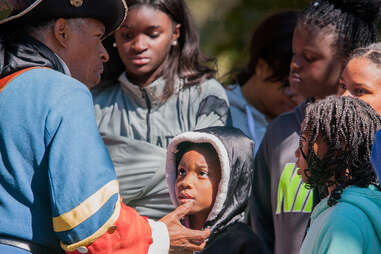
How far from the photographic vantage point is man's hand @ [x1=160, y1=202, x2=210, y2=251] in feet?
10.1

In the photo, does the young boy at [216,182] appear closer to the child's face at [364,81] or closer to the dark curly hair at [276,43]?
the child's face at [364,81]

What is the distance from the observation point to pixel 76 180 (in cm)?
271

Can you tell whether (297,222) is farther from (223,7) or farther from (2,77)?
(223,7)

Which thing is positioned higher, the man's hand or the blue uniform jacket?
the blue uniform jacket

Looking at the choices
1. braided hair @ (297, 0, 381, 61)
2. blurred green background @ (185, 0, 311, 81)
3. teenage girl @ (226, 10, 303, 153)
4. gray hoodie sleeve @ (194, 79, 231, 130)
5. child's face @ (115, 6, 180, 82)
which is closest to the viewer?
braided hair @ (297, 0, 381, 61)

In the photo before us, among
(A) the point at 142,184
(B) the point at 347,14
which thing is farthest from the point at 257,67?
(A) the point at 142,184

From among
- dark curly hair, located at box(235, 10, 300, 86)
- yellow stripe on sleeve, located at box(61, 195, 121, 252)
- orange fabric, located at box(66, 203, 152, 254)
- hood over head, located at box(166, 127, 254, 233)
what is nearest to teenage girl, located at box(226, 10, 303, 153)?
dark curly hair, located at box(235, 10, 300, 86)

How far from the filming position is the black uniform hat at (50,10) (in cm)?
301

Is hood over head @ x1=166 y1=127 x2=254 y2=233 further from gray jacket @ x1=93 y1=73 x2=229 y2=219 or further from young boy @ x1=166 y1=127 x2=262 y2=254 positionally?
gray jacket @ x1=93 y1=73 x2=229 y2=219

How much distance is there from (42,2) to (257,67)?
2490mm

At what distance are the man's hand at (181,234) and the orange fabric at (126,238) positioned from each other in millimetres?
191

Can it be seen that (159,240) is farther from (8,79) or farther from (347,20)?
(347,20)

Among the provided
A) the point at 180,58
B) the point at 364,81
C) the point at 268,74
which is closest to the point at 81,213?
the point at 364,81

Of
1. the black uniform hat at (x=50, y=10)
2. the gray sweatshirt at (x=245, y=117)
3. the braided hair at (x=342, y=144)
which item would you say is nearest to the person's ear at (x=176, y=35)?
the gray sweatshirt at (x=245, y=117)
